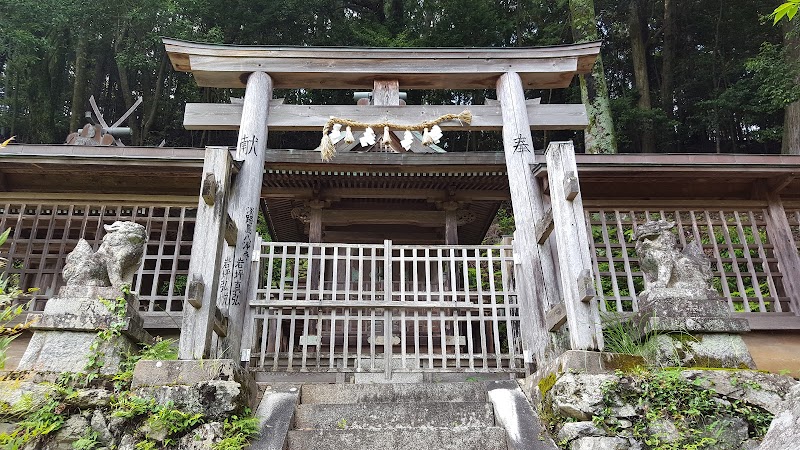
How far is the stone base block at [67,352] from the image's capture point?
4125 mm

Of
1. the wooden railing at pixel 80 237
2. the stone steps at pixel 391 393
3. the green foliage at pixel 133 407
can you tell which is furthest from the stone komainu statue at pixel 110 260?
the wooden railing at pixel 80 237

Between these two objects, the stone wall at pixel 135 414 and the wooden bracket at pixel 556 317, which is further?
the wooden bracket at pixel 556 317

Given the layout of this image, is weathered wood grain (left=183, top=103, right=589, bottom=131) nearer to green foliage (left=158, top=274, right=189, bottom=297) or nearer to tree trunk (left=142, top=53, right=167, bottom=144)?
green foliage (left=158, top=274, right=189, bottom=297)

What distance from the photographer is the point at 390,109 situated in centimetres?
659

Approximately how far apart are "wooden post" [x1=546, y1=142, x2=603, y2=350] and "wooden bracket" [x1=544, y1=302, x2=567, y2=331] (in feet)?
0.55

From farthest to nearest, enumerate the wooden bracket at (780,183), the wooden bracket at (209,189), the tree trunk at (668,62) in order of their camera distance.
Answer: the tree trunk at (668,62) < the wooden bracket at (780,183) < the wooden bracket at (209,189)

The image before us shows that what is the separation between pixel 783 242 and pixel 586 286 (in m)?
5.52

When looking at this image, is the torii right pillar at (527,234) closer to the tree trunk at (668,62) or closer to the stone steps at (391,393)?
the stone steps at (391,393)

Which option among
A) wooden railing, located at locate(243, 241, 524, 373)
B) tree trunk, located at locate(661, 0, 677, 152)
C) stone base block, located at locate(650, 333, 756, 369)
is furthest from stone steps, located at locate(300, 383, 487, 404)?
tree trunk, located at locate(661, 0, 677, 152)

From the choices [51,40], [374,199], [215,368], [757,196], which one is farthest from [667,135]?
[51,40]

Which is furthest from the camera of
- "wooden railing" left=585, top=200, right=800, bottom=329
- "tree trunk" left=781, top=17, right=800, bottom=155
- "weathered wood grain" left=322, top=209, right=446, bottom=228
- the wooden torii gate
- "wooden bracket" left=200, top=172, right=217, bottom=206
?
"tree trunk" left=781, top=17, right=800, bottom=155

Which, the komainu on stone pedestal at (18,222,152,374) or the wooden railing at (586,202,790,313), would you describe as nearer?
Answer: the komainu on stone pedestal at (18,222,152,374)

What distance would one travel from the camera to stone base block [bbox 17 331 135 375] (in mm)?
4125

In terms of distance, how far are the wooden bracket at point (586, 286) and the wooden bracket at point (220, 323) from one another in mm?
3009
